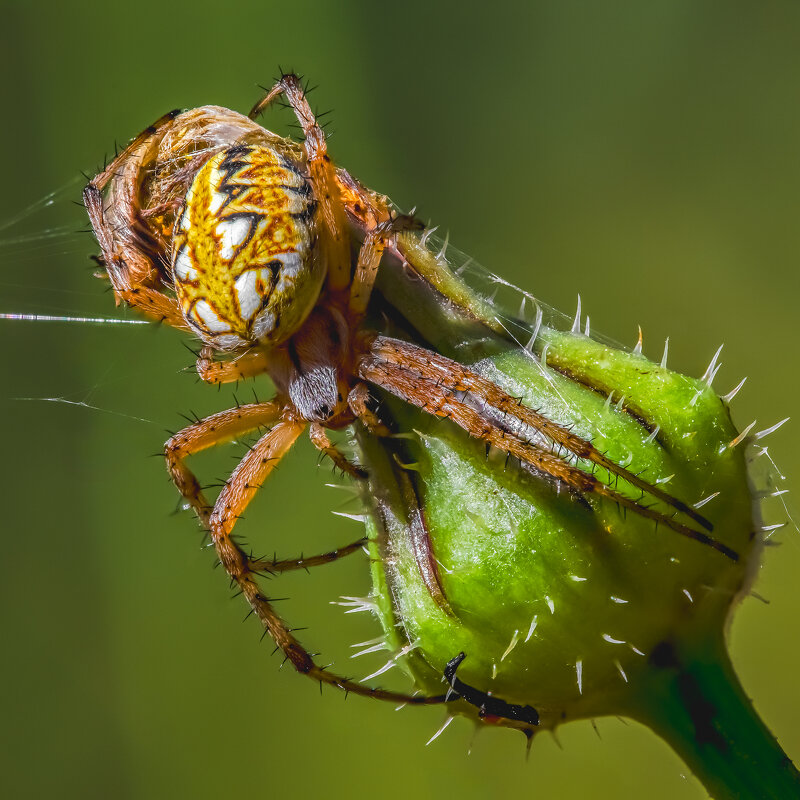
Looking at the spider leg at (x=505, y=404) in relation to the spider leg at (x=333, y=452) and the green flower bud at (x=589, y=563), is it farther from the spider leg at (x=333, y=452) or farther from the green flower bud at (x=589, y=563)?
the spider leg at (x=333, y=452)

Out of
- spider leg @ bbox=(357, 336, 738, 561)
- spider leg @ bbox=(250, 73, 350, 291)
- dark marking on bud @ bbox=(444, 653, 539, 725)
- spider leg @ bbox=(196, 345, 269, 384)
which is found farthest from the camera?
spider leg @ bbox=(196, 345, 269, 384)

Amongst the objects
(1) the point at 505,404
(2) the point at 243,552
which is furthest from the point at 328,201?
(2) the point at 243,552

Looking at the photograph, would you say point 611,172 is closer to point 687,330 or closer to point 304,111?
point 687,330

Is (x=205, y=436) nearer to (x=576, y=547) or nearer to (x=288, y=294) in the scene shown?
(x=288, y=294)

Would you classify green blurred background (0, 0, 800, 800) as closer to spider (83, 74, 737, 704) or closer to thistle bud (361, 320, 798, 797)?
spider (83, 74, 737, 704)

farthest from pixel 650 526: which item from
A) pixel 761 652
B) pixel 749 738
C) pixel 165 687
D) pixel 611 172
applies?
pixel 165 687

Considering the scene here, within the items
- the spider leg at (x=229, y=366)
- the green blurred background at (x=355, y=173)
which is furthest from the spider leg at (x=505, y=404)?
the green blurred background at (x=355, y=173)

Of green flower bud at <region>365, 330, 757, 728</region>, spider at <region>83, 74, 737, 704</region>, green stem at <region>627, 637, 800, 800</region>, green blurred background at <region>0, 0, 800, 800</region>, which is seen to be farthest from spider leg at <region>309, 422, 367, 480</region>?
green blurred background at <region>0, 0, 800, 800</region>
